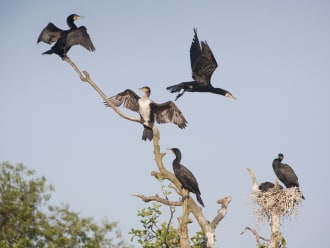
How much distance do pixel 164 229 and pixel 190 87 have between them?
351 cm

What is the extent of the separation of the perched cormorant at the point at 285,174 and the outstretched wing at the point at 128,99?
344cm

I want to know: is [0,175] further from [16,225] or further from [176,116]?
[176,116]

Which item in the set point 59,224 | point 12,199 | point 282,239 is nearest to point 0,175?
point 12,199

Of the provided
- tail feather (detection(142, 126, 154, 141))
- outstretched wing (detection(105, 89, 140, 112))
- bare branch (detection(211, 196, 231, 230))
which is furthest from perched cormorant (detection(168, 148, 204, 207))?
outstretched wing (detection(105, 89, 140, 112))

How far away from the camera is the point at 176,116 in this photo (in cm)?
1404

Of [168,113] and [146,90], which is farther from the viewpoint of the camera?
[146,90]

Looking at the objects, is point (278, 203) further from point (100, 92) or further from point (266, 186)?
point (100, 92)

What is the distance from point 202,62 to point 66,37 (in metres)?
2.89

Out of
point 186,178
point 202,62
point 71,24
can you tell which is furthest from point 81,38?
point 186,178

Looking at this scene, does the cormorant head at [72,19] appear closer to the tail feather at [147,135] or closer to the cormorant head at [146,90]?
the cormorant head at [146,90]

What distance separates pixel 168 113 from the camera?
46.7 ft

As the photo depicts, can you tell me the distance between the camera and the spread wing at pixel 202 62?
50.6 ft

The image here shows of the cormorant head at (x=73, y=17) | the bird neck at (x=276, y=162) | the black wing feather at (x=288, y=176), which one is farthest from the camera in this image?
the bird neck at (x=276, y=162)

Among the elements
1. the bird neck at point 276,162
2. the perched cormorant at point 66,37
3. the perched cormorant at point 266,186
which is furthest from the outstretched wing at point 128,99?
the bird neck at point 276,162
